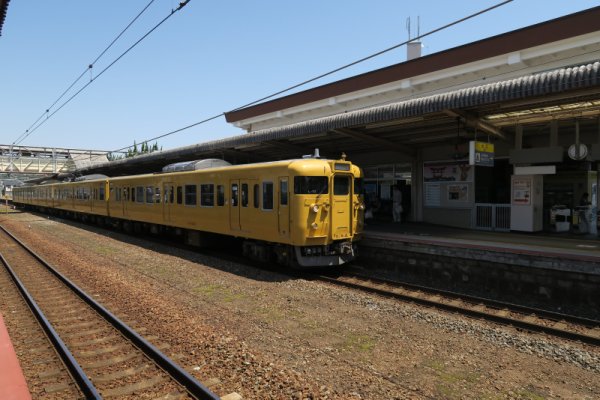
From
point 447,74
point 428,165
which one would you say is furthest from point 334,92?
point 428,165

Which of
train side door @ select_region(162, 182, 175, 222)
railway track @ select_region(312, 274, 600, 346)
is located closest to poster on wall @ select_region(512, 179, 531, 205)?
railway track @ select_region(312, 274, 600, 346)

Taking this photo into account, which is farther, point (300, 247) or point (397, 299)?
point (300, 247)

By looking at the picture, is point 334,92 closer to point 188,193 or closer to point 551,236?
point 188,193

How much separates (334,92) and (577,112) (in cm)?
1859

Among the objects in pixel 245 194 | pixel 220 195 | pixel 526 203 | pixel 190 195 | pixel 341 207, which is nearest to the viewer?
pixel 341 207

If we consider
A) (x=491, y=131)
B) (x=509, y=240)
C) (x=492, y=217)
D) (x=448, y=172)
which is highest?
(x=491, y=131)

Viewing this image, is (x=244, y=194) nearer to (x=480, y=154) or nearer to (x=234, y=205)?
(x=234, y=205)

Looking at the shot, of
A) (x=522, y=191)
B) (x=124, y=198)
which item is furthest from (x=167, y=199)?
(x=522, y=191)

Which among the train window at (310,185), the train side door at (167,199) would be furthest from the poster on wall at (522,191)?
the train side door at (167,199)

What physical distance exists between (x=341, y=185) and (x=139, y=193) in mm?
11253

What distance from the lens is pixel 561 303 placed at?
868 cm

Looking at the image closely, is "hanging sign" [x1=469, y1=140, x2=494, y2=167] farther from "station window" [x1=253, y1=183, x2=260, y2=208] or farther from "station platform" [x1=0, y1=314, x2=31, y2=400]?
"station platform" [x1=0, y1=314, x2=31, y2=400]

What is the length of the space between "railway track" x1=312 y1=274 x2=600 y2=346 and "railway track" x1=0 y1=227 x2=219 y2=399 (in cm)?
512

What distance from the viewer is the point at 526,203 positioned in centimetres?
1371
